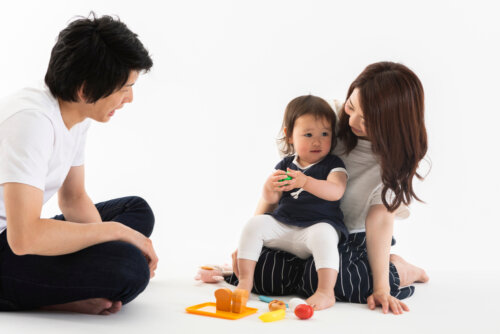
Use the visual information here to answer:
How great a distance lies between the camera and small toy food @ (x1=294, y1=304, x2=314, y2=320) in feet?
5.17

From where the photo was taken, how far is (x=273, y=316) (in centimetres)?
156

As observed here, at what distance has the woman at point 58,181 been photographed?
1.37m

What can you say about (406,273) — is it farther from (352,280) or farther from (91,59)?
(91,59)

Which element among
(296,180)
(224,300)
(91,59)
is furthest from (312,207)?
(91,59)

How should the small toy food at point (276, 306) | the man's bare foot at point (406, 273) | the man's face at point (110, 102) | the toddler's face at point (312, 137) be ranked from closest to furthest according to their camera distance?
1. the man's face at point (110, 102)
2. the small toy food at point (276, 306)
3. the toddler's face at point (312, 137)
4. the man's bare foot at point (406, 273)

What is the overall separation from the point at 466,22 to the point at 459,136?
573mm

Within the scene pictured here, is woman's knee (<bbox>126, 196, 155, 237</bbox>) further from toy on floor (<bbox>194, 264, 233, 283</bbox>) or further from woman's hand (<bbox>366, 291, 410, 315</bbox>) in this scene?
woman's hand (<bbox>366, 291, 410, 315</bbox>)

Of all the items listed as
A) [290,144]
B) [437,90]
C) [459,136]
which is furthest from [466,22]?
[290,144]

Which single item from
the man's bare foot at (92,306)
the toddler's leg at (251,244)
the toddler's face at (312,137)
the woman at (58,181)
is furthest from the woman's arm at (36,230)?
the toddler's face at (312,137)

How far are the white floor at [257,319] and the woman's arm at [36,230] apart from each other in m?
0.18

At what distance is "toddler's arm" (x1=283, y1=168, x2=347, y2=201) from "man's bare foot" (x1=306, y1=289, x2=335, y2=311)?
306 millimetres

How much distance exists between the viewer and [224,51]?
3.16 meters

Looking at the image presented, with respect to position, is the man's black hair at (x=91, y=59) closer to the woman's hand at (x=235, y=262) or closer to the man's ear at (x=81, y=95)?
the man's ear at (x=81, y=95)

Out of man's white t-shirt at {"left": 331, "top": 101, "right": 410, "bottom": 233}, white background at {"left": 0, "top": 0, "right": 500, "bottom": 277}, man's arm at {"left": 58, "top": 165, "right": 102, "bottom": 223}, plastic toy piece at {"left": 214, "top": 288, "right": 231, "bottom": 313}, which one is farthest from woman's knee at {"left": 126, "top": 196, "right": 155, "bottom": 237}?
white background at {"left": 0, "top": 0, "right": 500, "bottom": 277}
